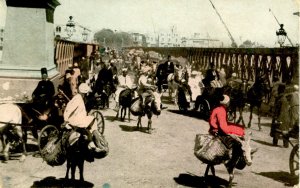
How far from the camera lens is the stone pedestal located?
12.4 m

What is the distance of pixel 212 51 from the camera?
31328mm

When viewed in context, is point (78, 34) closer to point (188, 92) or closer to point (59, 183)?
point (188, 92)

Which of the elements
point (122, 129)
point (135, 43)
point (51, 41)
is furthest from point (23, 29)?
point (135, 43)

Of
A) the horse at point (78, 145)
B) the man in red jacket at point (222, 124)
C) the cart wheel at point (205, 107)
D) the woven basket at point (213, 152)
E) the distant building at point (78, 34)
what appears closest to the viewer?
the horse at point (78, 145)

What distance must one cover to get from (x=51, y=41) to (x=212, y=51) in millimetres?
19382

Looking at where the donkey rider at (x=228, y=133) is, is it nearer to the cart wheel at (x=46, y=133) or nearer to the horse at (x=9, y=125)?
the cart wheel at (x=46, y=133)

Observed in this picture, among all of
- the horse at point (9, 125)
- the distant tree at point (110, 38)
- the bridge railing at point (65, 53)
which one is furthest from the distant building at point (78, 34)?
the distant tree at point (110, 38)

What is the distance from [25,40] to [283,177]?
8331 mm

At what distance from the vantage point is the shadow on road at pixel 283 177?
8.20 meters

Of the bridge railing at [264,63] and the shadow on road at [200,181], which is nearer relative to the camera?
the shadow on road at [200,181]

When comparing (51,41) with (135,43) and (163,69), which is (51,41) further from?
(135,43)

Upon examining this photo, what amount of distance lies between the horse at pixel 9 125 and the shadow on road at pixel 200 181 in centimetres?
342

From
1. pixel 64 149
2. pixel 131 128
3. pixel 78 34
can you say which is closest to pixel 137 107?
pixel 131 128

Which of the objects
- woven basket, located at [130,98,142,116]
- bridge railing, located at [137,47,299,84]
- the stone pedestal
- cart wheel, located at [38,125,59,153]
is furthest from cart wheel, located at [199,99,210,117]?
cart wheel, located at [38,125,59,153]
